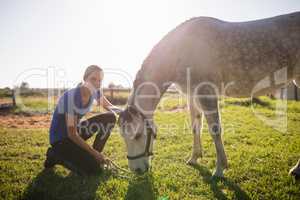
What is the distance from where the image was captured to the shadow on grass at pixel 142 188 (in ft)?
11.8

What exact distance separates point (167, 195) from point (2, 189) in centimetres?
243

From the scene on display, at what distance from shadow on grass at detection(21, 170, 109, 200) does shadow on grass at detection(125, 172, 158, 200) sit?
0.50 metres

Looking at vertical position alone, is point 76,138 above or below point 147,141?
above

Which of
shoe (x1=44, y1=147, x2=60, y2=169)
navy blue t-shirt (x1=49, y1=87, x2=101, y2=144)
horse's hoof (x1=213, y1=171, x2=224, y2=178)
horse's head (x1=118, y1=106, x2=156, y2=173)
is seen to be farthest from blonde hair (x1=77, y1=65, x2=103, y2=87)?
horse's hoof (x1=213, y1=171, x2=224, y2=178)

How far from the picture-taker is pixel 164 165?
16.2ft

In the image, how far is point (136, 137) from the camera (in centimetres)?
424

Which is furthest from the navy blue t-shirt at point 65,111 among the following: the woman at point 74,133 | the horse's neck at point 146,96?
the horse's neck at point 146,96

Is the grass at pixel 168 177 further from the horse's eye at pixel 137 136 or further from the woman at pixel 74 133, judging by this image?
the horse's eye at pixel 137 136

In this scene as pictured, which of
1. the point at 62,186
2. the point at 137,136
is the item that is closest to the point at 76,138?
the point at 62,186

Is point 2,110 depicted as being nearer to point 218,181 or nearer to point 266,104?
point 218,181

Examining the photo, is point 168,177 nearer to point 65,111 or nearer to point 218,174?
point 218,174

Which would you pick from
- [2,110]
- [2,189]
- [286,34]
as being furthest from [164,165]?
[2,110]

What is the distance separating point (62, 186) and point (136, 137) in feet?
4.45

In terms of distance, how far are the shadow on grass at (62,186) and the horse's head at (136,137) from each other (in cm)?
60
